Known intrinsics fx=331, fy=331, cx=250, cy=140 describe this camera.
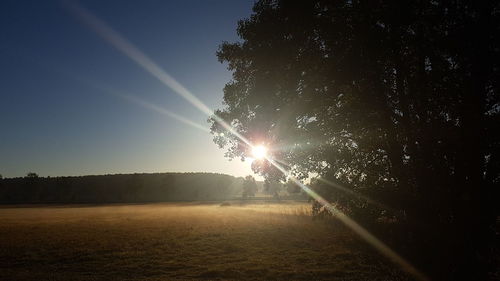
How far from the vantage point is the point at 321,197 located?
15.6 meters

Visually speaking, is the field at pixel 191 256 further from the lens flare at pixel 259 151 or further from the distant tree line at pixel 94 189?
the distant tree line at pixel 94 189

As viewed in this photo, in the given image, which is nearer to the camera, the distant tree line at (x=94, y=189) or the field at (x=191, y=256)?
the field at (x=191, y=256)

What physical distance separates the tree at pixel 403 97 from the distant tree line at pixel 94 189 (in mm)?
86371

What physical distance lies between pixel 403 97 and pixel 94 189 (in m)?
99.4

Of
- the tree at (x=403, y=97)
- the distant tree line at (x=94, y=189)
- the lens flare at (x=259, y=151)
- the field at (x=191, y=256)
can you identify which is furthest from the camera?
the distant tree line at (x=94, y=189)

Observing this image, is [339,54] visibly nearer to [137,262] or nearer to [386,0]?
[386,0]

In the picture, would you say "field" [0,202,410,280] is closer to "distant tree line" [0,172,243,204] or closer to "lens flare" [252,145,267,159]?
"lens flare" [252,145,267,159]

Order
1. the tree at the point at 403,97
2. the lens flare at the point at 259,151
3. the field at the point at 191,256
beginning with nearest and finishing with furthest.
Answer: the tree at the point at 403,97, the field at the point at 191,256, the lens flare at the point at 259,151

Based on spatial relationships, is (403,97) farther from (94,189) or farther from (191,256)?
(94,189)

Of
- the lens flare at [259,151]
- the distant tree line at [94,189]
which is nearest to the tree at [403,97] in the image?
the lens flare at [259,151]

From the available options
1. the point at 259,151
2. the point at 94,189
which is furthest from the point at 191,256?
the point at 94,189

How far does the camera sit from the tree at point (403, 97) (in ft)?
32.0

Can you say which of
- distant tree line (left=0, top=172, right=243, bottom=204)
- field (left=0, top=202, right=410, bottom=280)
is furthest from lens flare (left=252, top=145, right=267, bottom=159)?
distant tree line (left=0, top=172, right=243, bottom=204)

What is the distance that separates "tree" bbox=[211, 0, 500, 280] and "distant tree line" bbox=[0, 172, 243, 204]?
3400 inches
